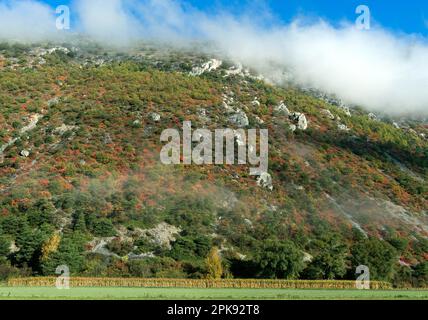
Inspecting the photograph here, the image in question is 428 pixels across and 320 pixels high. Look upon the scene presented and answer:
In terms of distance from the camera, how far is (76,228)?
82.2m

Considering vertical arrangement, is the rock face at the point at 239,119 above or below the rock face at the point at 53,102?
below

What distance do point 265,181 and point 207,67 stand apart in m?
70.2

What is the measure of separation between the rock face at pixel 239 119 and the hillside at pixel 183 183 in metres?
0.72

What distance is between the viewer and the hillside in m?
76.1

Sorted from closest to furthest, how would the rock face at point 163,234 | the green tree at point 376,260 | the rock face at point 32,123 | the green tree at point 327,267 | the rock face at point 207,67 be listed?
the green tree at point 327,267 < the green tree at point 376,260 < the rock face at point 163,234 < the rock face at point 32,123 < the rock face at point 207,67

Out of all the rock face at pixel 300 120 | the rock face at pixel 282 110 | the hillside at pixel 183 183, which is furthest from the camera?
the rock face at pixel 282 110

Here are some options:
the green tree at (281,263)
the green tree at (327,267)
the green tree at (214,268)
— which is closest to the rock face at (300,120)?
the green tree at (327,267)

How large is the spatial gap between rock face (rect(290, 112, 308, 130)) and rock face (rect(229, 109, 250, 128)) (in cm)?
1451

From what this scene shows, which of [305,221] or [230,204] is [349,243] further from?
[230,204]

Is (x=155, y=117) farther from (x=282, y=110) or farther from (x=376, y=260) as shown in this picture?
(x=376, y=260)

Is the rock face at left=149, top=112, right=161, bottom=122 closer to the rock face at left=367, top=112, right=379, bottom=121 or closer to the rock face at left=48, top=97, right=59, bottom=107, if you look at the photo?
the rock face at left=48, top=97, right=59, bottom=107

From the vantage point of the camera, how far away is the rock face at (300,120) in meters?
139

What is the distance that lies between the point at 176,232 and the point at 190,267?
12.2 m

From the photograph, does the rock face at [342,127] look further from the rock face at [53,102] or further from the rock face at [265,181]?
the rock face at [53,102]
